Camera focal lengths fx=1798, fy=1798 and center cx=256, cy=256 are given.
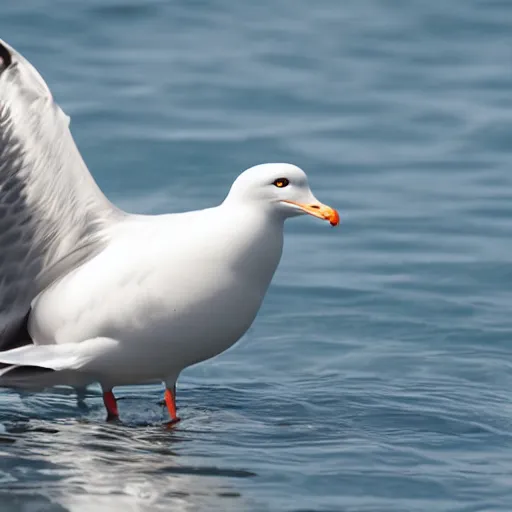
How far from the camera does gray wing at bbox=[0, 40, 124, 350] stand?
6777 mm

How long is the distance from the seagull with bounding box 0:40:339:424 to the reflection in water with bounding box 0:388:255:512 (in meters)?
0.25

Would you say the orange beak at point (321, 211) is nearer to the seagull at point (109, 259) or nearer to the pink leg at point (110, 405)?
the seagull at point (109, 259)

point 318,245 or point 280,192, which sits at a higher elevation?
point 280,192

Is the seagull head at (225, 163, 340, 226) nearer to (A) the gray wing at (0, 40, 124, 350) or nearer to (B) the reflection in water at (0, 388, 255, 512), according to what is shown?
(A) the gray wing at (0, 40, 124, 350)

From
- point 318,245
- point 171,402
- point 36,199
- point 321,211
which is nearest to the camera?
point 321,211

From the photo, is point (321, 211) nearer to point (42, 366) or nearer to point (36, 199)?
point (36, 199)

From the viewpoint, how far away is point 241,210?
22.2 ft

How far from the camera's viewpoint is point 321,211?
672 centimetres

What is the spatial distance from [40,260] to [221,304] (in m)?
0.82

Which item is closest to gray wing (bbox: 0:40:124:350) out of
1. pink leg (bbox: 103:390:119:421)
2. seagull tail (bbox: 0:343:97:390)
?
seagull tail (bbox: 0:343:97:390)

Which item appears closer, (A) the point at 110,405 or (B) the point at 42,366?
(B) the point at 42,366

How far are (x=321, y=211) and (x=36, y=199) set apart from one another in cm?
111

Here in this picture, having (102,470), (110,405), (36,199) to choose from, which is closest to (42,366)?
(110,405)

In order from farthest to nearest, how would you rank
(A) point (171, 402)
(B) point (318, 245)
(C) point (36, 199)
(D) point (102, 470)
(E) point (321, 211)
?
(B) point (318, 245) < (A) point (171, 402) < (C) point (36, 199) < (E) point (321, 211) < (D) point (102, 470)
